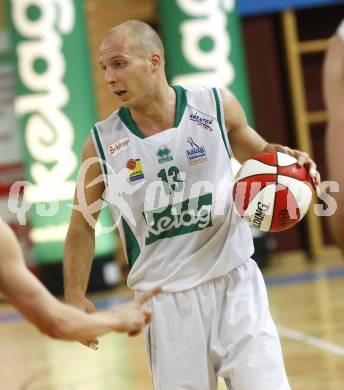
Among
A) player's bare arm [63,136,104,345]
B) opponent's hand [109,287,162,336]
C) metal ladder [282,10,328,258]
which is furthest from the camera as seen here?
metal ladder [282,10,328,258]

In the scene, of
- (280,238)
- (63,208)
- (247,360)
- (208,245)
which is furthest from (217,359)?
(280,238)

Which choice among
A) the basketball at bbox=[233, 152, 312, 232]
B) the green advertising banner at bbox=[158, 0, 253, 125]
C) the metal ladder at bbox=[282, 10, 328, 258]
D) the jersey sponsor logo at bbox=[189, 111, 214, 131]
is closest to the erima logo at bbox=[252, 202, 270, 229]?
the basketball at bbox=[233, 152, 312, 232]

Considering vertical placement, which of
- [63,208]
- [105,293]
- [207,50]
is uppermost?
[207,50]

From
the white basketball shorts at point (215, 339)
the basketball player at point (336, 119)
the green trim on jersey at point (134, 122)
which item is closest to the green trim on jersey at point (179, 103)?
the green trim on jersey at point (134, 122)

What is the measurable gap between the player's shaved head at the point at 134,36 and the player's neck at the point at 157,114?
0.19 m

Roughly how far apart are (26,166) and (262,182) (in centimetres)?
743

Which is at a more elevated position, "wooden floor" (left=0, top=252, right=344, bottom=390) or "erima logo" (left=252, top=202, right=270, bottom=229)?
"erima logo" (left=252, top=202, right=270, bottom=229)

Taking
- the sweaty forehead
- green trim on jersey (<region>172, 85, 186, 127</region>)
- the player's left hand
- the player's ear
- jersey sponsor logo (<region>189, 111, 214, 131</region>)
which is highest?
the sweaty forehead

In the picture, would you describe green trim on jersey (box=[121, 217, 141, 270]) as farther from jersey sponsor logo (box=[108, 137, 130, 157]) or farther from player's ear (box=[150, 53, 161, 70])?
player's ear (box=[150, 53, 161, 70])

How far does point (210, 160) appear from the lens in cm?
427

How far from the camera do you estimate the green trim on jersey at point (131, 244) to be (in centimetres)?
427

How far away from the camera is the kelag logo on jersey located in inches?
165

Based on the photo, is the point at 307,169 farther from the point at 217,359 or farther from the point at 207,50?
the point at 207,50

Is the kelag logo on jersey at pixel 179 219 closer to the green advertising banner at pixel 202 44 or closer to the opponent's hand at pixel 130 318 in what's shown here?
the opponent's hand at pixel 130 318
